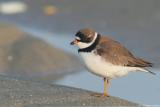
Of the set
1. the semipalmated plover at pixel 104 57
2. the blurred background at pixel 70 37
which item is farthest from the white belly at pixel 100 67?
the blurred background at pixel 70 37

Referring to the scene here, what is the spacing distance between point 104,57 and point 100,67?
0.12 meters

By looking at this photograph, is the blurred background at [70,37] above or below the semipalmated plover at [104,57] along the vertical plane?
above

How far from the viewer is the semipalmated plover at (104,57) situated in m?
6.34

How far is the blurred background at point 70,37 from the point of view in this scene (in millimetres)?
8945

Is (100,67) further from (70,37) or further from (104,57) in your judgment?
(70,37)

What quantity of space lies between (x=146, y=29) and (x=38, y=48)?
7.79 feet

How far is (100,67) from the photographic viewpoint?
6336mm

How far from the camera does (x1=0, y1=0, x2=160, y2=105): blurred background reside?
8945 millimetres

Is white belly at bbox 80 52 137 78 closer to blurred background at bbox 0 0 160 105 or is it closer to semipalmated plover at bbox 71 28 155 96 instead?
semipalmated plover at bbox 71 28 155 96

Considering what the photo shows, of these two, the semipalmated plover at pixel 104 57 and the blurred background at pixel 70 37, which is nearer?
the semipalmated plover at pixel 104 57

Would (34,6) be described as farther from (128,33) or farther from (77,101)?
(77,101)

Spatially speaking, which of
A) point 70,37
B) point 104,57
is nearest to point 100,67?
point 104,57

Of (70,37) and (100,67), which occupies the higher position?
(70,37)

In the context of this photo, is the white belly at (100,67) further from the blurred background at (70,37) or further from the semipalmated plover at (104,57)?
the blurred background at (70,37)
